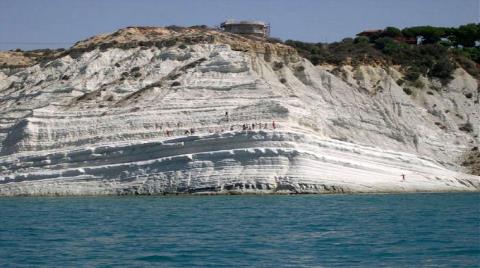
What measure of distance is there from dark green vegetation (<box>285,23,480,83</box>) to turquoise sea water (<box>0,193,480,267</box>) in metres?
26.1

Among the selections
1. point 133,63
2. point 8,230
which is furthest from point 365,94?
point 8,230

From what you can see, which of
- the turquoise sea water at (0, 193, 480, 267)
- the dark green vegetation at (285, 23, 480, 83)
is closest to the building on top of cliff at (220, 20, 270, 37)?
the dark green vegetation at (285, 23, 480, 83)

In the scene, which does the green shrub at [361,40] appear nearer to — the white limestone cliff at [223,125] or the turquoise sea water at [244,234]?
the white limestone cliff at [223,125]

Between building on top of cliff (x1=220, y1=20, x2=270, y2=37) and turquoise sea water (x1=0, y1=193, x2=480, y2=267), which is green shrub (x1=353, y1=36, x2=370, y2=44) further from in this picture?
turquoise sea water (x1=0, y1=193, x2=480, y2=267)

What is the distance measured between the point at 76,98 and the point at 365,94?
1832cm

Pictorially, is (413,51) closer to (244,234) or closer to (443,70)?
(443,70)

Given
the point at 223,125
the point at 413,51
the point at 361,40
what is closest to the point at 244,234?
the point at 223,125

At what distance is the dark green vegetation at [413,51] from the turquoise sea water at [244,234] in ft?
85.5

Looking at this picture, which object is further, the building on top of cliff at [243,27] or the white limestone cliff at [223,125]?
the building on top of cliff at [243,27]

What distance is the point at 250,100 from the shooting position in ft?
164

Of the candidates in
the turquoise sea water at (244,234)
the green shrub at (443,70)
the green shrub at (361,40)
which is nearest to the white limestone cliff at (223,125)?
the green shrub at (443,70)

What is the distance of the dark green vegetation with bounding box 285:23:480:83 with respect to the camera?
2429 inches

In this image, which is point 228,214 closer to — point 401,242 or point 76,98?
point 401,242

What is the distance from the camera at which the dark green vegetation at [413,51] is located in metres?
61.7
